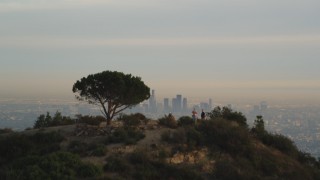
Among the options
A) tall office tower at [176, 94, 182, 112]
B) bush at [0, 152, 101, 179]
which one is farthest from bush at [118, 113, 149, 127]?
tall office tower at [176, 94, 182, 112]

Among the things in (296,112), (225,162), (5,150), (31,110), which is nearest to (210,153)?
(225,162)

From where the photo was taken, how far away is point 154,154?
1152 inches

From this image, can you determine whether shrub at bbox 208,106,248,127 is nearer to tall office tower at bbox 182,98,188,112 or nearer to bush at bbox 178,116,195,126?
bush at bbox 178,116,195,126

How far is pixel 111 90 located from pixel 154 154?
10704 millimetres

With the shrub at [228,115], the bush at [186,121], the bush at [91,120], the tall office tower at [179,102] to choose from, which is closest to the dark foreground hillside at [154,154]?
the bush at [186,121]

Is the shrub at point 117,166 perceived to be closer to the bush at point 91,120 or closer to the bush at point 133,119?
the bush at point 133,119

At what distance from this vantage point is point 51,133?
33812mm

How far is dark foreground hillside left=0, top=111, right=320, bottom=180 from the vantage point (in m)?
24.3

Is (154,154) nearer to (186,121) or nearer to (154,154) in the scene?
(154,154)

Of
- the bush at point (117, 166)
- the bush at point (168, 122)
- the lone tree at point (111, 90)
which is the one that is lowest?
the bush at point (117, 166)

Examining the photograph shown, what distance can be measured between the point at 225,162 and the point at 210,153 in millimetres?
2289

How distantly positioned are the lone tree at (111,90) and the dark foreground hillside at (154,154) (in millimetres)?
1737

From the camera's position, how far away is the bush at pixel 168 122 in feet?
128

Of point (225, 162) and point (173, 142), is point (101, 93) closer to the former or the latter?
point (173, 142)
